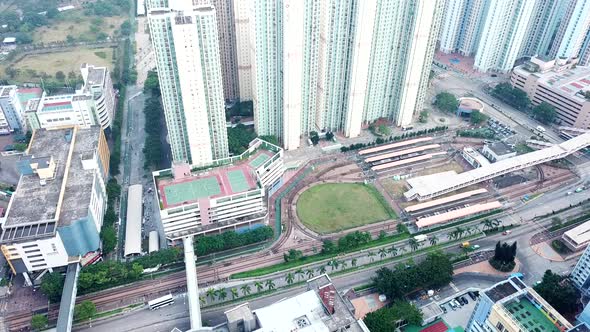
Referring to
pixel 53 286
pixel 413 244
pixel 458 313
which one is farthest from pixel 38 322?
pixel 458 313

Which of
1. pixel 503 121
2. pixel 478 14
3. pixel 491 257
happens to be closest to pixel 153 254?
pixel 491 257

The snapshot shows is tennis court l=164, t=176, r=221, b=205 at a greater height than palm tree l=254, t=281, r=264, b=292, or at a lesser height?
greater

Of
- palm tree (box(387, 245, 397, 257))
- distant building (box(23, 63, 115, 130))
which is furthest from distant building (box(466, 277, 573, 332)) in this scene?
distant building (box(23, 63, 115, 130))

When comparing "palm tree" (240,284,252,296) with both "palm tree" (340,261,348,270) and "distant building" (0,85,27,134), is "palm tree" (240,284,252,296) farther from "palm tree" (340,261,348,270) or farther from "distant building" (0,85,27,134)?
"distant building" (0,85,27,134)

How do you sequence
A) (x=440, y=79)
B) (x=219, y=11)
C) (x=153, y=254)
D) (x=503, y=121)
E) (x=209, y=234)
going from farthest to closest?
(x=440, y=79) → (x=503, y=121) → (x=219, y=11) → (x=209, y=234) → (x=153, y=254)

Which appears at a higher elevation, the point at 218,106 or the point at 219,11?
the point at 219,11

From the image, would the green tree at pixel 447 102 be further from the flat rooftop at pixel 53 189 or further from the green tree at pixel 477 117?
the flat rooftop at pixel 53 189

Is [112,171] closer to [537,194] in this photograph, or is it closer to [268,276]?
[268,276]
